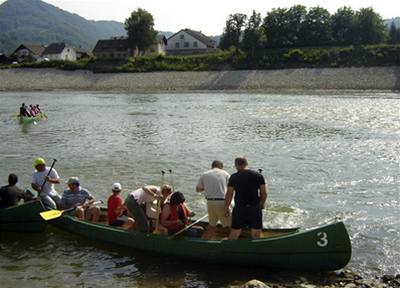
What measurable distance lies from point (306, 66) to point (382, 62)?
10.6m

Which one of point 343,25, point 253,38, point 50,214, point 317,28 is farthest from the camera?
point 317,28

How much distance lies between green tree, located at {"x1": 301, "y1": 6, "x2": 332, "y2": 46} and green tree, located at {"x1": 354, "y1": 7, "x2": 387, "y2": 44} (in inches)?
219

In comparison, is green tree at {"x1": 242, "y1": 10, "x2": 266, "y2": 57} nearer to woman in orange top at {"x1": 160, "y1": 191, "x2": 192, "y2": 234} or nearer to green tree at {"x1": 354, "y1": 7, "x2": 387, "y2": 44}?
green tree at {"x1": 354, "y1": 7, "x2": 387, "y2": 44}

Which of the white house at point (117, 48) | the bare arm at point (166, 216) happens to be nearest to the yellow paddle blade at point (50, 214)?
the bare arm at point (166, 216)

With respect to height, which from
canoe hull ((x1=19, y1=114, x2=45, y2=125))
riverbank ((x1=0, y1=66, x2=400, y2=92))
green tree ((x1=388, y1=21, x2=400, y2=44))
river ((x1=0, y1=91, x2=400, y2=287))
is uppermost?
green tree ((x1=388, y1=21, x2=400, y2=44))

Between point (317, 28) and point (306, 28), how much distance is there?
2.01 metres

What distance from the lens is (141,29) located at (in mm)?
101500

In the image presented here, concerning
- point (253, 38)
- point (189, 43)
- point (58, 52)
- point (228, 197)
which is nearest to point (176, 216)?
point (228, 197)

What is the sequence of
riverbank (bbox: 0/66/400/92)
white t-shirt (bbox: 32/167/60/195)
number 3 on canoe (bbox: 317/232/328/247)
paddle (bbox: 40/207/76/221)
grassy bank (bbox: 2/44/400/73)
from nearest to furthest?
number 3 on canoe (bbox: 317/232/328/247) → paddle (bbox: 40/207/76/221) → white t-shirt (bbox: 32/167/60/195) → riverbank (bbox: 0/66/400/92) → grassy bank (bbox: 2/44/400/73)

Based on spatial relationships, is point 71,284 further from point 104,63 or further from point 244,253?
point 104,63

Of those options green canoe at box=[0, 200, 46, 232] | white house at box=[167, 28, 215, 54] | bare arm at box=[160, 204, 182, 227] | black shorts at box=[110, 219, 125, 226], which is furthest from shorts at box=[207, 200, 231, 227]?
white house at box=[167, 28, 215, 54]

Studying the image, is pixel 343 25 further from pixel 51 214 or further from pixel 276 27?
pixel 51 214

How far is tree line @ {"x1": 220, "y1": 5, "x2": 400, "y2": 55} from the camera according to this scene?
287ft

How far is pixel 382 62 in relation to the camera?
69.7 metres
